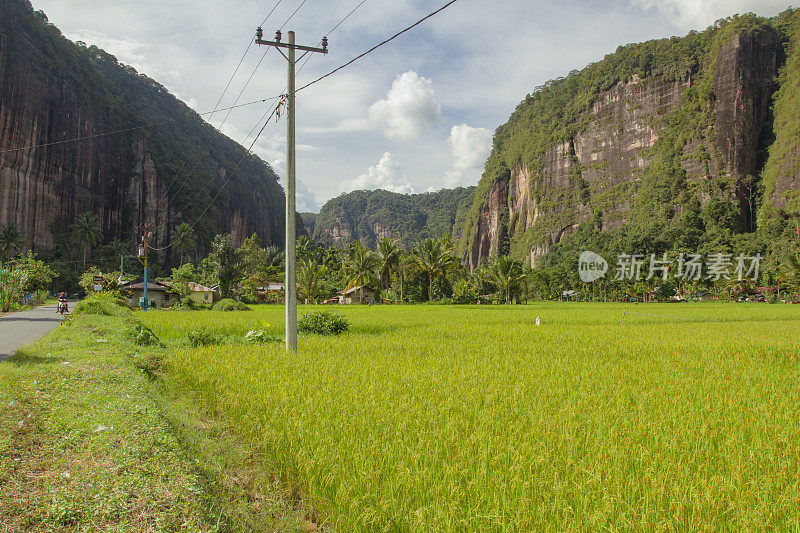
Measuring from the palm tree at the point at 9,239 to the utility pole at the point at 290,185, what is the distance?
4832cm

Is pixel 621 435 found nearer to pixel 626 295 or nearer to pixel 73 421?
pixel 73 421

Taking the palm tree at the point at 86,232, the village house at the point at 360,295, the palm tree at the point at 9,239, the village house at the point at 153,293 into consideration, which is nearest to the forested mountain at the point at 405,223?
the palm tree at the point at 86,232

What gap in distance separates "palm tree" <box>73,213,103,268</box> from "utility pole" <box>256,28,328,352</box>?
5945cm

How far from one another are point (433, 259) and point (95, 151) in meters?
59.6

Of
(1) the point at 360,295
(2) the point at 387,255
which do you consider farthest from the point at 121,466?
(1) the point at 360,295

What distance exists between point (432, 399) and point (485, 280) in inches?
1707

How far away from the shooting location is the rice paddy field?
7.29ft

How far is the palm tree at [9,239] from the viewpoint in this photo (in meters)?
43.5

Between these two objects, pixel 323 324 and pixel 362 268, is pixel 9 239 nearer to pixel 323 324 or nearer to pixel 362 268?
pixel 362 268

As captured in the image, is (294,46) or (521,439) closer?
(521,439)
